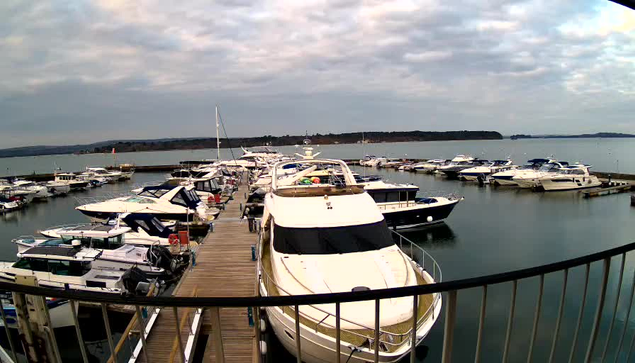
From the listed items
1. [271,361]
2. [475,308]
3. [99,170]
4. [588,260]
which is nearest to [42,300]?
[588,260]

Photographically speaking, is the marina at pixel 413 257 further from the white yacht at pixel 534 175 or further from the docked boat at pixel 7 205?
the white yacht at pixel 534 175

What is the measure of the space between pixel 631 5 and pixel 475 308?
1040cm

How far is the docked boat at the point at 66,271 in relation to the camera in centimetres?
1130

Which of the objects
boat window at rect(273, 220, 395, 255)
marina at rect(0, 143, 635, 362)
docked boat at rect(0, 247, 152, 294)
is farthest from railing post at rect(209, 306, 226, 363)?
docked boat at rect(0, 247, 152, 294)

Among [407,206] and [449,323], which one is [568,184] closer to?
[407,206]

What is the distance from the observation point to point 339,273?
7730 mm

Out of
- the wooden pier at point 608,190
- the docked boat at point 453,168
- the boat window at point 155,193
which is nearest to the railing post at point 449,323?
the boat window at point 155,193

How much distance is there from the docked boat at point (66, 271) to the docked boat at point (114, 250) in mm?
685

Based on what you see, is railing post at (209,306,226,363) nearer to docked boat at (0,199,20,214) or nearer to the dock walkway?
the dock walkway

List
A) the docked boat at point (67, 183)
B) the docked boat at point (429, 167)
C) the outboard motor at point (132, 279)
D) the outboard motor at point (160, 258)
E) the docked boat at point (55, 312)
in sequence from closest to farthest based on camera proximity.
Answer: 1. the docked boat at point (55, 312)
2. the outboard motor at point (132, 279)
3. the outboard motor at point (160, 258)
4. the docked boat at point (67, 183)
5. the docked boat at point (429, 167)

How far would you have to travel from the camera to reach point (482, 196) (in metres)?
35.9

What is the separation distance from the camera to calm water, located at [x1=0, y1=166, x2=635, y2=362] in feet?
32.6

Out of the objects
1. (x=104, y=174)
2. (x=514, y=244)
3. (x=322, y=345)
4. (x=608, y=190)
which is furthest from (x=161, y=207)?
(x=608, y=190)

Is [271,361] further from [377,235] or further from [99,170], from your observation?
[99,170]
